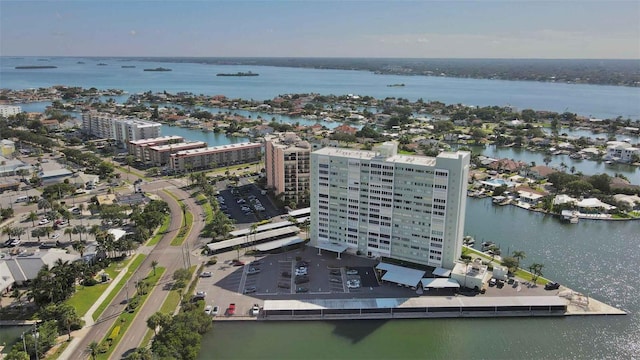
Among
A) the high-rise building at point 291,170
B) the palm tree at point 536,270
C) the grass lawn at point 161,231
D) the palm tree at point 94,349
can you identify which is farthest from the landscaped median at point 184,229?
the palm tree at point 536,270

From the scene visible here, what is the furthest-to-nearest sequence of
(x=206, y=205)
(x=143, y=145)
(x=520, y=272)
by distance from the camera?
(x=143, y=145)
(x=206, y=205)
(x=520, y=272)

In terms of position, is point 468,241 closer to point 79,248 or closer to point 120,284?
point 120,284

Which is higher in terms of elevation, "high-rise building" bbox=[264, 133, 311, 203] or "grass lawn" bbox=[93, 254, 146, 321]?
"high-rise building" bbox=[264, 133, 311, 203]

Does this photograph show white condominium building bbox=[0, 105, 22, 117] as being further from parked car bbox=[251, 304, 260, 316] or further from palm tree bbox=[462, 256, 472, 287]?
palm tree bbox=[462, 256, 472, 287]

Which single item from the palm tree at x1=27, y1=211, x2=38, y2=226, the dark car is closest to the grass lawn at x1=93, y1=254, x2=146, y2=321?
the palm tree at x1=27, y1=211, x2=38, y2=226

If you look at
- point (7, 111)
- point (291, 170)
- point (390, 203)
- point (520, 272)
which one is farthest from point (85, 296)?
point (7, 111)

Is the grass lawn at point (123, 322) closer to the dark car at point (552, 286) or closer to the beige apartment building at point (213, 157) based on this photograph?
the dark car at point (552, 286)

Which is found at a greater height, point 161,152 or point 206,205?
point 161,152
